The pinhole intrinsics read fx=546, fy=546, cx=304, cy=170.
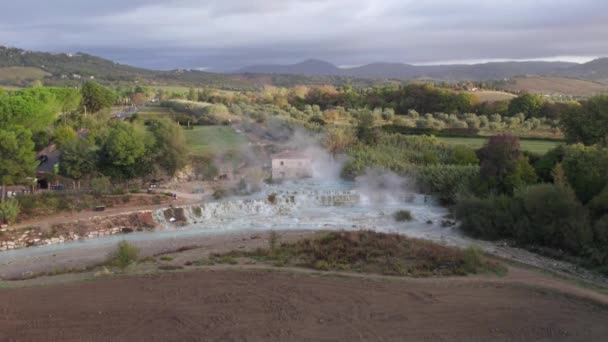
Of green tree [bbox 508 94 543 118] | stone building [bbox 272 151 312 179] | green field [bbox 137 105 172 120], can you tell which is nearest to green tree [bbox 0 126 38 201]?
stone building [bbox 272 151 312 179]

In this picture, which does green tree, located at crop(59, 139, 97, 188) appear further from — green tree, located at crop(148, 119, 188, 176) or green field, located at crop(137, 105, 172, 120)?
green field, located at crop(137, 105, 172, 120)

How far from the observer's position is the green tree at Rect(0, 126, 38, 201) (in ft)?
87.1

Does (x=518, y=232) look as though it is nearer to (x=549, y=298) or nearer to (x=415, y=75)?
(x=549, y=298)

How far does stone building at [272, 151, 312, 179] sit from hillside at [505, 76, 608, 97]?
5973cm

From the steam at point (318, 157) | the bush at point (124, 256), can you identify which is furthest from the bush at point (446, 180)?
the bush at point (124, 256)

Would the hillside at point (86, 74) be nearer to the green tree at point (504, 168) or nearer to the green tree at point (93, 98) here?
the green tree at point (93, 98)

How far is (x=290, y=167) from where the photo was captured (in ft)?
117

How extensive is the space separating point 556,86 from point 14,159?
3442 inches

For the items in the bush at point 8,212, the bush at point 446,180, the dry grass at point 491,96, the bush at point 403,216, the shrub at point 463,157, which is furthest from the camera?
the dry grass at point 491,96

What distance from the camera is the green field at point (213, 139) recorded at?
39.6 m

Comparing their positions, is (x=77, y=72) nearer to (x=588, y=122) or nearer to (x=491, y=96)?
(x=491, y=96)

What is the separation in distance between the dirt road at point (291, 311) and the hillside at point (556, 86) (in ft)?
250

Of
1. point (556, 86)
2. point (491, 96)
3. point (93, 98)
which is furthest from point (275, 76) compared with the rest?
point (93, 98)

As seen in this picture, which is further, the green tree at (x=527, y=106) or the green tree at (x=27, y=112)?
the green tree at (x=527, y=106)
